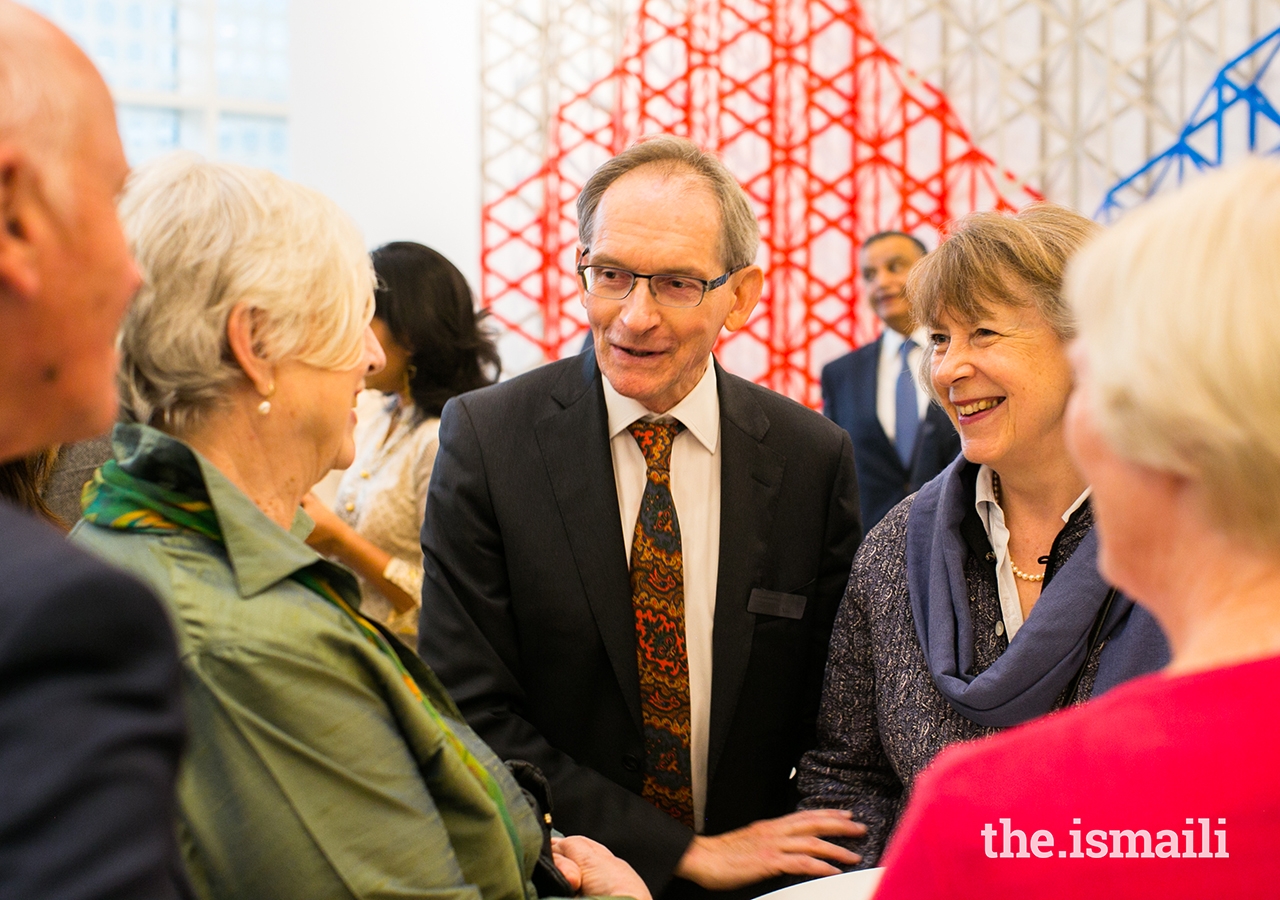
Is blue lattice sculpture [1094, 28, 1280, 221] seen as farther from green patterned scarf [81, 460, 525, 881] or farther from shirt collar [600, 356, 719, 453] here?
green patterned scarf [81, 460, 525, 881]

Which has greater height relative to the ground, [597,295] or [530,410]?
[597,295]

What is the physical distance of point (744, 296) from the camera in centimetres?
188

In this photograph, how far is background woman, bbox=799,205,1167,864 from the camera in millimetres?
1387

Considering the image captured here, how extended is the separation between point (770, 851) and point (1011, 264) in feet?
2.85

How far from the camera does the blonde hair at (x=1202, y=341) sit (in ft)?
1.99

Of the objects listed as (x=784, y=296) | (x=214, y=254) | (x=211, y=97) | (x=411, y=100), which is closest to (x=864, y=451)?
(x=784, y=296)

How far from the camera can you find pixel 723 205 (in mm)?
1763

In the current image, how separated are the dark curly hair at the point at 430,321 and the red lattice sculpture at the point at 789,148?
97.3 inches

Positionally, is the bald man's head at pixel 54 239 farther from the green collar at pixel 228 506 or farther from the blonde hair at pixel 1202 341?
the blonde hair at pixel 1202 341

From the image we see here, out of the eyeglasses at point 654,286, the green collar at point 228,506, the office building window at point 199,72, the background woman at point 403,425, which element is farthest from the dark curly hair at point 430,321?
the office building window at point 199,72

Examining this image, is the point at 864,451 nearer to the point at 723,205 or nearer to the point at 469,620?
the point at 723,205

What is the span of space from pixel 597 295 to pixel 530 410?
0.69 feet

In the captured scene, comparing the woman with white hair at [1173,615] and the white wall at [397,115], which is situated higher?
the white wall at [397,115]

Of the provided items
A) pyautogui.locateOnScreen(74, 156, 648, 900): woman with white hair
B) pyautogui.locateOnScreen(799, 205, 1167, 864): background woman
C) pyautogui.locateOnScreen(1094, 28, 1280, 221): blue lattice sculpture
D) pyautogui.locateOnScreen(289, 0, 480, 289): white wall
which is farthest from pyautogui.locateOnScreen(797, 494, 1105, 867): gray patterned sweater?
pyautogui.locateOnScreen(289, 0, 480, 289): white wall
